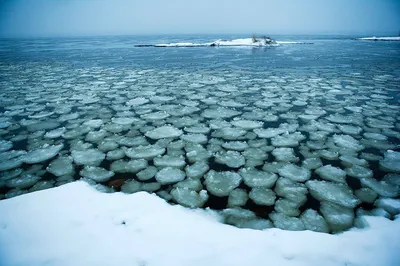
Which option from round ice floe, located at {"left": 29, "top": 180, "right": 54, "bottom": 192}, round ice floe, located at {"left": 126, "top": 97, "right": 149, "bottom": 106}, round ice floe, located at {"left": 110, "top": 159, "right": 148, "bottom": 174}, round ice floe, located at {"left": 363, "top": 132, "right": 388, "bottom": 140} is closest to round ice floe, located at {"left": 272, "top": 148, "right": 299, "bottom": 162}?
round ice floe, located at {"left": 363, "top": 132, "right": 388, "bottom": 140}

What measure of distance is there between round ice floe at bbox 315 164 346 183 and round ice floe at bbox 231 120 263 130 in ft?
3.49

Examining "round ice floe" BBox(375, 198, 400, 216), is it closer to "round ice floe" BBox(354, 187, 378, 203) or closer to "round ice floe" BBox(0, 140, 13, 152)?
"round ice floe" BBox(354, 187, 378, 203)

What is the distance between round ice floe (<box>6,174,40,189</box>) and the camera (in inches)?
78.8

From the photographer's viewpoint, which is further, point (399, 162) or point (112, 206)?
point (399, 162)

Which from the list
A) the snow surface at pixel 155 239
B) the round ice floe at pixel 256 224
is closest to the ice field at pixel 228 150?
the round ice floe at pixel 256 224

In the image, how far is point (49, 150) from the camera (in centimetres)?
254

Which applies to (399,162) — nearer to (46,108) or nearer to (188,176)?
(188,176)

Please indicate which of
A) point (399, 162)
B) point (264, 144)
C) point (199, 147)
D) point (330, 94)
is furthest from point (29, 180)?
point (330, 94)

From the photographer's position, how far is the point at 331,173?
2113mm

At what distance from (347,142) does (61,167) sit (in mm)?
2958

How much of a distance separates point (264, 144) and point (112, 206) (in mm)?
1659

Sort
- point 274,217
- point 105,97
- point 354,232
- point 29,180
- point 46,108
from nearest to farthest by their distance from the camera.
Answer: point 354,232
point 274,217
point 29,180
point 46,108
point 105,97

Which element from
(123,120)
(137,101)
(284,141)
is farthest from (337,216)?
(137,101)

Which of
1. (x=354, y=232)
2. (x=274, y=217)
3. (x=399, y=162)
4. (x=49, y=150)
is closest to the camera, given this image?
(x=354, y=232)
